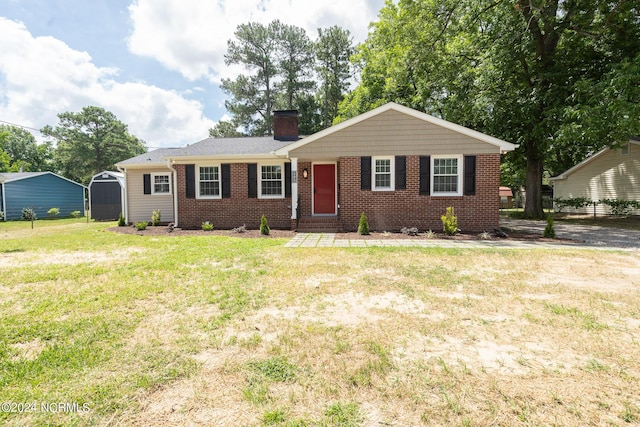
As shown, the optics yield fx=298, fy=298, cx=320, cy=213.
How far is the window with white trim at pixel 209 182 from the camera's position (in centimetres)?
1212

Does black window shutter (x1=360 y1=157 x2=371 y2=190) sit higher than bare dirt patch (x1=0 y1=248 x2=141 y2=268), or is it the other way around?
black window shutter (x1=360 y1=157 x2=371 y2=190)

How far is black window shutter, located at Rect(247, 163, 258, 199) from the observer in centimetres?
1190

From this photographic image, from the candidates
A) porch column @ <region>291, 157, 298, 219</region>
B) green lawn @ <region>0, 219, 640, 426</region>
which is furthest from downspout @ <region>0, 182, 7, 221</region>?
porch column @ <region>291, 157, 298, 219</region>

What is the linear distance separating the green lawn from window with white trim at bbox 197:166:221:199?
22.6ft

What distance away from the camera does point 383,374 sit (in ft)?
7.73

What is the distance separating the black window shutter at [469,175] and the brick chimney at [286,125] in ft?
24.9

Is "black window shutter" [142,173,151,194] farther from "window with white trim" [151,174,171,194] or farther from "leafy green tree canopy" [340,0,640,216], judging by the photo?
"leafy green tree canopy" [340,0,640,216]

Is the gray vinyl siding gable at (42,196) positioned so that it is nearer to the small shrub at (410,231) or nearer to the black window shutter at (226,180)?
the black window shutter at (226,180)

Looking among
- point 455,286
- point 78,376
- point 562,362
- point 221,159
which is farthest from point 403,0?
point 78,376

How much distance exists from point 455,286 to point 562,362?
2.08 metres

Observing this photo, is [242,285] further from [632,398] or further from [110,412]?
[632,398]

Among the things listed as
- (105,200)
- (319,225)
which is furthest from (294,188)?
(105,200)

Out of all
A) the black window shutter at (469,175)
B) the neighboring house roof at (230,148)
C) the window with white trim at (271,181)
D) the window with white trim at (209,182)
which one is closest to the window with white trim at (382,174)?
the black window shutter at (469,175)

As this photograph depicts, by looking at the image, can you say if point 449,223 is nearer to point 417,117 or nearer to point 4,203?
point 417,117
